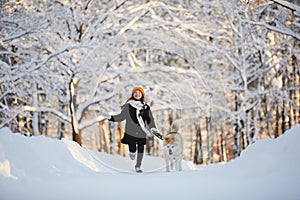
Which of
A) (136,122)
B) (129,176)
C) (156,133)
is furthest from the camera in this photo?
(129,176)

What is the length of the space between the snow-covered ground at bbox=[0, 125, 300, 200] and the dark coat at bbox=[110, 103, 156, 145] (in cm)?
44

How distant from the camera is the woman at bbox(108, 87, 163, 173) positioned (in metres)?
4.55

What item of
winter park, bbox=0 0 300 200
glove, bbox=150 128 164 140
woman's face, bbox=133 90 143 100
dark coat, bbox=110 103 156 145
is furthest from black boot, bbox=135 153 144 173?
woman's face, bbox=133 90 143 100

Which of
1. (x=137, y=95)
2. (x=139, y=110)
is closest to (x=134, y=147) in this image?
(x=139, y=110)

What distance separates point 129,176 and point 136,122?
2.40 feet

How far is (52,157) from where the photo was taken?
5.23 metres

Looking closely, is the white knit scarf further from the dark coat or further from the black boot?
the black boot

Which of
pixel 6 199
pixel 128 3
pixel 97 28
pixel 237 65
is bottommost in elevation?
pixel 6 199

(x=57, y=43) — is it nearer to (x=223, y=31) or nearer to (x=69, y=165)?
(x=223, y=31)

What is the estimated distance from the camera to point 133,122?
15.0 feet

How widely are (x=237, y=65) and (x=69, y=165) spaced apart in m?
9.88

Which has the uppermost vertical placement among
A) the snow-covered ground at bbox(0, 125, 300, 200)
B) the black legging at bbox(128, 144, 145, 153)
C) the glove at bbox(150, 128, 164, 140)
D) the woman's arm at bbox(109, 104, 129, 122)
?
the woman's arm at bbox(109, 104, 129, 122)

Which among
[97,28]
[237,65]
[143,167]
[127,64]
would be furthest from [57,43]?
[143,167]

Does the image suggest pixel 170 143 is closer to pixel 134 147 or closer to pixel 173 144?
pixel 173 144
